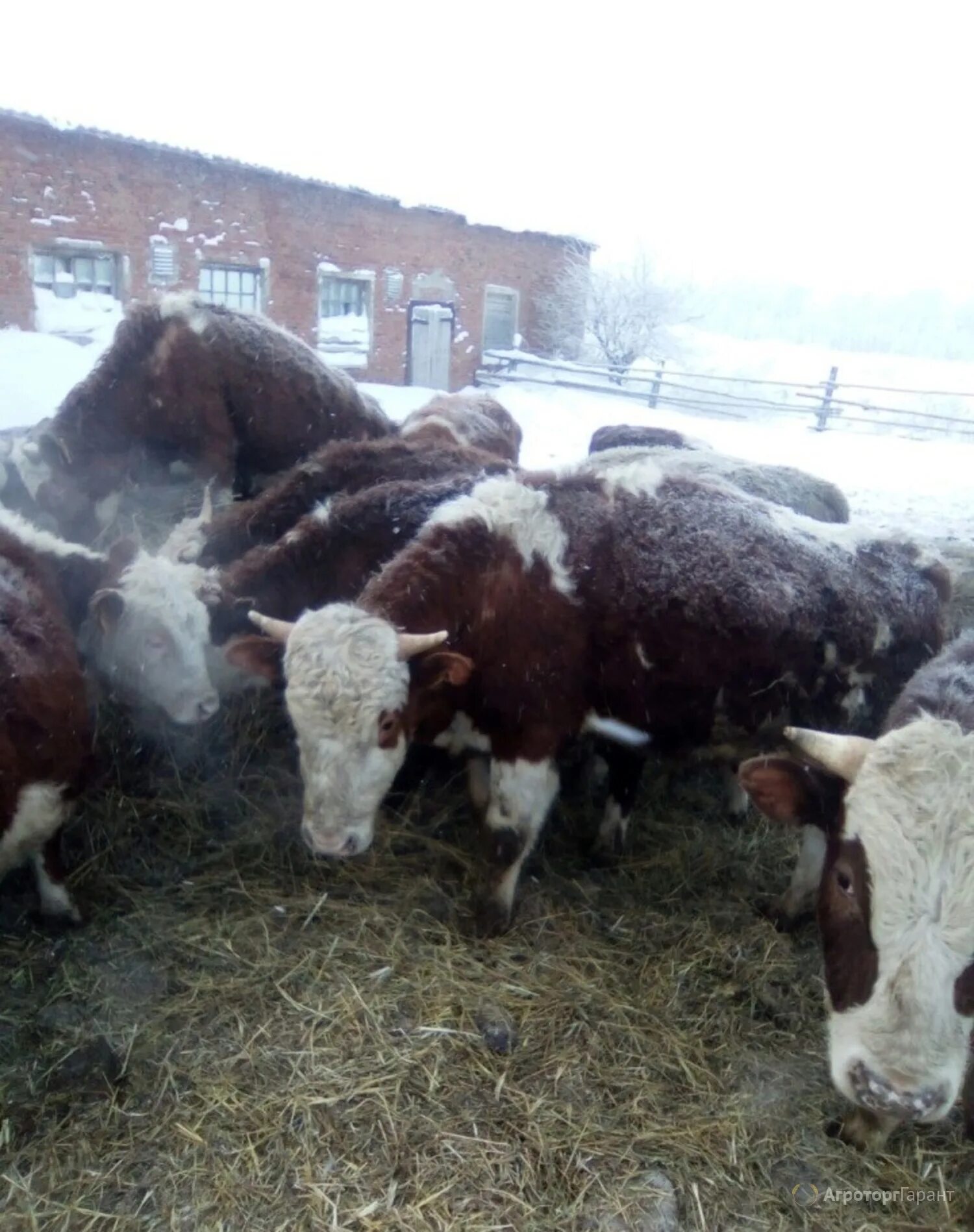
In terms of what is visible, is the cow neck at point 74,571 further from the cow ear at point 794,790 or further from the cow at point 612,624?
the cow ear at point 794,790

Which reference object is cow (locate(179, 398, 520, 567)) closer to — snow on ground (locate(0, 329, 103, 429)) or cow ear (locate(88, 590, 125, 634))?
cow ear (locate(88, 590, 125, 634))

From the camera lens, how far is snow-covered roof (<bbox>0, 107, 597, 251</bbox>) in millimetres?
11617

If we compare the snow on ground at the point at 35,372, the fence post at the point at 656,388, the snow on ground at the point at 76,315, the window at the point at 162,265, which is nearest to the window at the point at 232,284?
the window at the point at 162,265

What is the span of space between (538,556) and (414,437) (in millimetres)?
2602

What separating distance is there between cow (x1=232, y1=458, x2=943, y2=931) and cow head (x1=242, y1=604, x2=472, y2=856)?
2.4 inches

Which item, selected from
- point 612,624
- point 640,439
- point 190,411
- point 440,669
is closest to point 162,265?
point 190,411

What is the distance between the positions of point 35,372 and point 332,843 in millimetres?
8256

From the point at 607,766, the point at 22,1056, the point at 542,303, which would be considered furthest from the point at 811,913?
the point at 542,303

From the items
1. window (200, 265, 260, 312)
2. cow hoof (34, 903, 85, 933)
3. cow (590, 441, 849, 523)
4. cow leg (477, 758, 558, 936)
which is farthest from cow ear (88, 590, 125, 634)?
window (200, 265, 260, 312)

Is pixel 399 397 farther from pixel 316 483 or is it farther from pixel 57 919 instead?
pixel 57 919

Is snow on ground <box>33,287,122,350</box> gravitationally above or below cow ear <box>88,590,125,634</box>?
above

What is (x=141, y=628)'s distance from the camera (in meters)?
4.08

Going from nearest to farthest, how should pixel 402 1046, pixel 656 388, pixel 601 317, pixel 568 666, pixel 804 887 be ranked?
pixel 402 1046, pixel 568 666, pixel 804 887, pixel 656 388, pixel 601 317

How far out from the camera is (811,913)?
3838 mm
